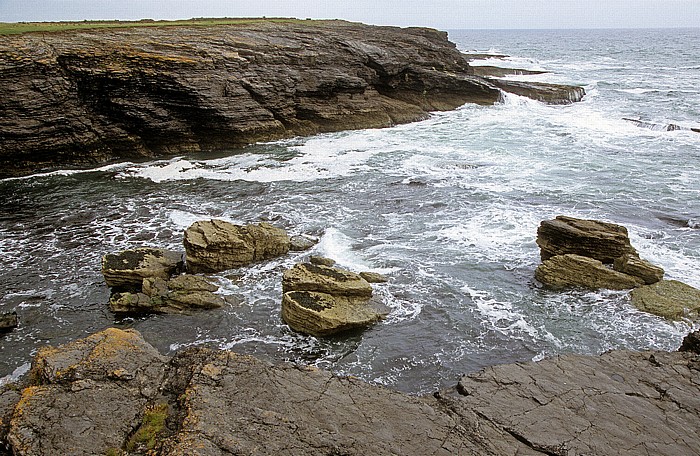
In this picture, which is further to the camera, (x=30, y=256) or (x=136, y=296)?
(x=30, y=256)

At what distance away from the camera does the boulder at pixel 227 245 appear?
15.7m

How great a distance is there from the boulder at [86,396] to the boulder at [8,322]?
5.61 meters

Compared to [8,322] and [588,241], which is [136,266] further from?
[588,241]

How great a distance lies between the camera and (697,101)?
45.6 meters

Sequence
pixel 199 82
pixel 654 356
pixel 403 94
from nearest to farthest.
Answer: pixel 654 356 → pixel 199 82 → pixel 403 94

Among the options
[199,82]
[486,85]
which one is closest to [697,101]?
[486,85]

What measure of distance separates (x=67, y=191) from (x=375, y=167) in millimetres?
14481

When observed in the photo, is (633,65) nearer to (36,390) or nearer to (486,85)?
(486,85)

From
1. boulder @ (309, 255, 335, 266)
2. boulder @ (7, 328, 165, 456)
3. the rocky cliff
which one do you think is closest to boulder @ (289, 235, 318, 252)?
boulder @ (309, 255, 335, 266)

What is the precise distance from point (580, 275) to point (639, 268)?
160 cm

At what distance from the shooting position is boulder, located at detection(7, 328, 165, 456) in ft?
22.0

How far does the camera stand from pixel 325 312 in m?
13.0

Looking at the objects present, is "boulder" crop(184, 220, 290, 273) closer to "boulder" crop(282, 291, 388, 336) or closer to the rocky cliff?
"boulder" crop(282, 291, 388, 336)

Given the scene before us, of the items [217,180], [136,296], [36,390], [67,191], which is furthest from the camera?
[217,180]
